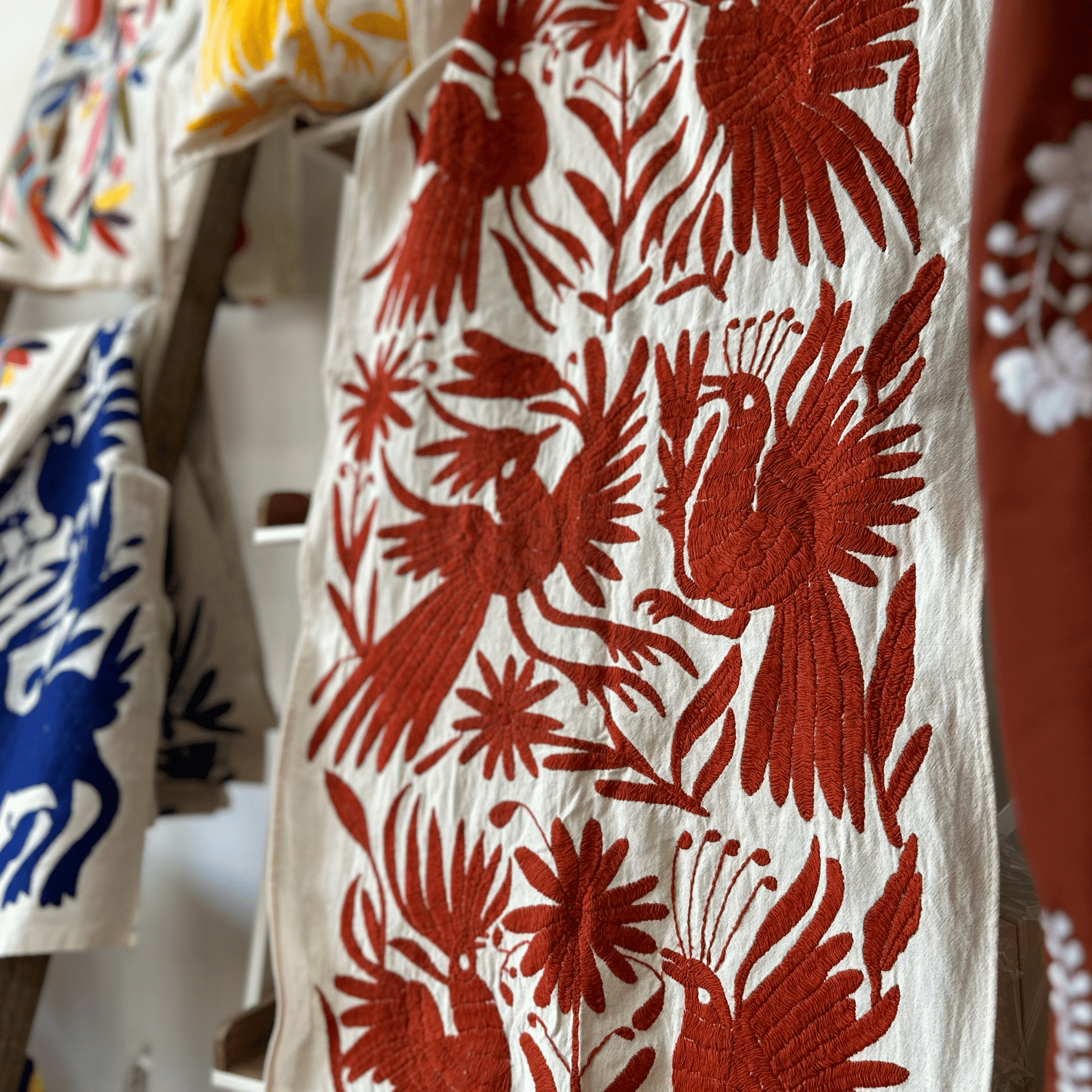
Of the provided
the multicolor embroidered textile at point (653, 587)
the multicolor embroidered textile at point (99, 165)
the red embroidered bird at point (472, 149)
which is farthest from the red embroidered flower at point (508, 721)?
the multicolor embroidered textile at point (99, 165)

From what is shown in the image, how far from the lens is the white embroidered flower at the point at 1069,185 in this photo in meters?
0.27

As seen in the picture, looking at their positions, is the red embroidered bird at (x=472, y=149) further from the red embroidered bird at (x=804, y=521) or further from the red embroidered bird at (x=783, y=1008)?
the red embroidered bird at (x=783, y=1008)

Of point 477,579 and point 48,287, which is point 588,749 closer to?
point 477,579

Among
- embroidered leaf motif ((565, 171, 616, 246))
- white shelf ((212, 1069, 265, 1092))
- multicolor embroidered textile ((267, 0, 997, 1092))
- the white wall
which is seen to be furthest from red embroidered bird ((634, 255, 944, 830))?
the white wall

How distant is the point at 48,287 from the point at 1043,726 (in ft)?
3.06

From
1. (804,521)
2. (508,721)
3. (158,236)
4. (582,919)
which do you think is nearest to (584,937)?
(582,919)

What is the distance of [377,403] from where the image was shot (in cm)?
62

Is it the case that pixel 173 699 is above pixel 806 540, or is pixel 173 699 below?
below

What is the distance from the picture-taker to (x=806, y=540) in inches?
17.7

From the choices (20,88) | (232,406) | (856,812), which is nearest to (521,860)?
(856,812)

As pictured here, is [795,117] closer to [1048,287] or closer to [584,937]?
[1048,287]

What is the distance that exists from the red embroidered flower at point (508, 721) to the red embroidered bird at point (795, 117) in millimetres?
240

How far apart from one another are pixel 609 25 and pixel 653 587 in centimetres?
35

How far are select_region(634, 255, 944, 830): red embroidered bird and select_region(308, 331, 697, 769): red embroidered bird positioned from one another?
0.04 meters
